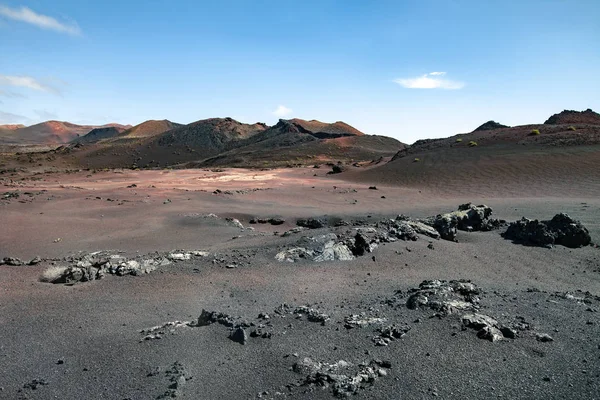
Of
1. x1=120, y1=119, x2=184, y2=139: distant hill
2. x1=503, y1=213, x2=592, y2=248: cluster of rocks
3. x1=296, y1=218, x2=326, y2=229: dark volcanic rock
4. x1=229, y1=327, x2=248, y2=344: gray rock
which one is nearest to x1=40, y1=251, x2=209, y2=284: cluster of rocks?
x1=229, y1=327, x2=248, y2=344: gray rock

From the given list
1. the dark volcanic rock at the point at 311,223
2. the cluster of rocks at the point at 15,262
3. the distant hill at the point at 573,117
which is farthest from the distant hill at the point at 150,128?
the cluster of rocks at the point at 15,262

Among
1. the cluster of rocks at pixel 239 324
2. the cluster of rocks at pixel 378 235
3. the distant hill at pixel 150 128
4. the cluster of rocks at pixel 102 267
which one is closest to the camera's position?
the cluster of rocks at pixel 239 324

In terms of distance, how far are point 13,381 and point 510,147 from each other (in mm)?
30204

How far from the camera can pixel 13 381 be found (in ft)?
13.1

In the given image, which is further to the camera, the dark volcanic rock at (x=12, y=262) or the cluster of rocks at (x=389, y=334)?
the dark volcanic rock at (x=12, y=262)

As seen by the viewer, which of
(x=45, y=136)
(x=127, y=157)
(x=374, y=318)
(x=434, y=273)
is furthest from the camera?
(x=45, y=136)

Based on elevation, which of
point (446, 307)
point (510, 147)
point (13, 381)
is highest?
point (510, 147)

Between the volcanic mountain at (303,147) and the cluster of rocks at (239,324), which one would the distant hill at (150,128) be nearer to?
the volcanic mountain at (303,147)

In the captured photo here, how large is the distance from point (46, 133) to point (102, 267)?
15015 centimetres

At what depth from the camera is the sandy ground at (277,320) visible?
383cm

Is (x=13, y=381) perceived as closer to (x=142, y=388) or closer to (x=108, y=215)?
(x=142, y=388)

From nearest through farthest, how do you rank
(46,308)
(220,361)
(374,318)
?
1. (220,361)
2. (374,318)
3. (46,308)

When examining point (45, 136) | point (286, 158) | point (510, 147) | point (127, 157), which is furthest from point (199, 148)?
point (45, 136)

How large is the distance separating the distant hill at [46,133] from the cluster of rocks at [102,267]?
127560mm
